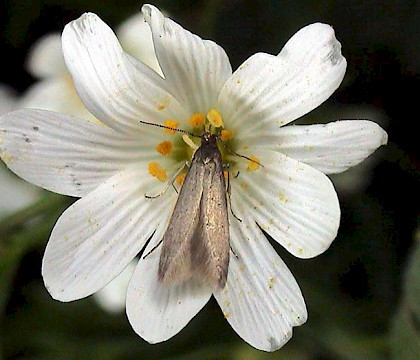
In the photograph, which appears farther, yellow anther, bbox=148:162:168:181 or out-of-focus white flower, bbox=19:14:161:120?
out-of-focus white flower, bbox=19:14:161:120

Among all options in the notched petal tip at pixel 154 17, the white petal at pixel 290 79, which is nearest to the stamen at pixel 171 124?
the white petal at pixel 290 79

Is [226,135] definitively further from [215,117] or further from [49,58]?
[49,58]

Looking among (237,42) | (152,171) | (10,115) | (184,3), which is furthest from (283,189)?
(184,3)

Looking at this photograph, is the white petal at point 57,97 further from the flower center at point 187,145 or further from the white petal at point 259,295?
the white petal at point 259,295

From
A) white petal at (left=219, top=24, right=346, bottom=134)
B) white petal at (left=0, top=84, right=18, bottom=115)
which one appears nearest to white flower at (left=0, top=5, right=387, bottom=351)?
white petal at (left=219, top=24, right=346, bottom=134)

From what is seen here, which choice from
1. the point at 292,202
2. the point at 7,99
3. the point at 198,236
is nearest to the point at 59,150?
the point at 198,236

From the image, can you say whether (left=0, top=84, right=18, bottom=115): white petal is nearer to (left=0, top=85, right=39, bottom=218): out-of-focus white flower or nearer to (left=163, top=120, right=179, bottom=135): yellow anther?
(left=0, top=85, right=39, bottom=218): out-of-focus white flower

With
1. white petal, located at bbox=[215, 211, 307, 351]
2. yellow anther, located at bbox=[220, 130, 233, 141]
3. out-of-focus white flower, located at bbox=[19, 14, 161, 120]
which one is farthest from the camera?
out-of-focus white flower, located at bbox=[19, 14, 161, 120]
